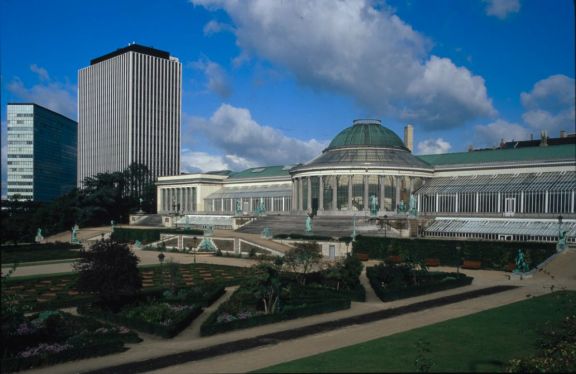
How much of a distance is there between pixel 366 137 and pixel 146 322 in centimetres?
6530

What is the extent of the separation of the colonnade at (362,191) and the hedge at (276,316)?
160ft

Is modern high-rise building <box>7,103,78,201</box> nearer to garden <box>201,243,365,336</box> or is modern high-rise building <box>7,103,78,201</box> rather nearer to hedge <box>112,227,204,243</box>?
hedge <box>112,227,204,243</box>

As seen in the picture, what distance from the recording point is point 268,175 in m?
108

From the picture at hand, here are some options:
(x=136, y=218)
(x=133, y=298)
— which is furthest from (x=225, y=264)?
(x=136, y=218)

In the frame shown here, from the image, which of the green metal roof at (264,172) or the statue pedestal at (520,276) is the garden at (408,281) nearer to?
the statue pedestal at (520,276)

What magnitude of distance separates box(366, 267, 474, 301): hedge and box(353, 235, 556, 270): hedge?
5.15 meters

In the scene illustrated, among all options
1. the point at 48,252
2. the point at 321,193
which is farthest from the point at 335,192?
the point at 48,252

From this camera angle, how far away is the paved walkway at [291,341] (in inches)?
805

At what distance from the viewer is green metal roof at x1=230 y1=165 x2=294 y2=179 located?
348ft

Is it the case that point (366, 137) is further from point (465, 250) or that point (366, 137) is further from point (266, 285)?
point (266, 285)

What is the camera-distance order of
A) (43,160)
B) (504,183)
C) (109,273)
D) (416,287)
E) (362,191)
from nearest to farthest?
(109,273) → (416,287) → (504,183) → (362,191) → (43,160)

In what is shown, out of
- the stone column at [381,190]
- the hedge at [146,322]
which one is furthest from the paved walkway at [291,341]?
the stone column at [381,190]

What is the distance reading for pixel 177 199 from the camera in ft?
393

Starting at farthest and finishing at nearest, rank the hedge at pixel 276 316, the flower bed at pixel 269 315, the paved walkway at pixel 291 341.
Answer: the flower bed at pixel 269 315 → the hedge at pixel 276 316 → the paved walkway at pixel 291 341
